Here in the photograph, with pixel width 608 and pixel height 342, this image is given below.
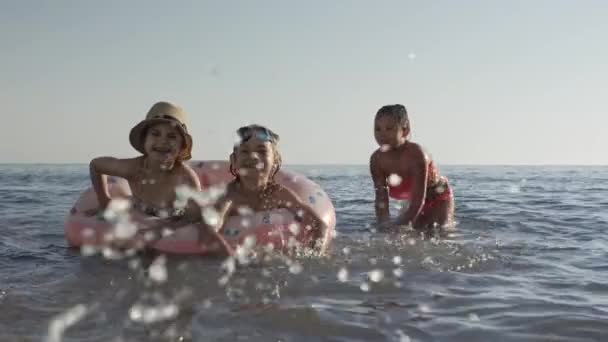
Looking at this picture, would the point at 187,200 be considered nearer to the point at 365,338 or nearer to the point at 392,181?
the point at 392,181

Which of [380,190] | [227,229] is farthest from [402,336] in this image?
[380,190]

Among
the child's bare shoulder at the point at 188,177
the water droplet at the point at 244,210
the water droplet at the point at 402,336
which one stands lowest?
the water droplet at the point at 402,336

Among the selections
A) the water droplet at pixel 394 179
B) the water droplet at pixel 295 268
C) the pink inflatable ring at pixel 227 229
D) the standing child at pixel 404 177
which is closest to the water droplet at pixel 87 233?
the pink inflatable ring at pixel 227 229

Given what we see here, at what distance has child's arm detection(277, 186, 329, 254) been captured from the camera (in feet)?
15.1

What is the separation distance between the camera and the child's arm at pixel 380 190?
230 inches

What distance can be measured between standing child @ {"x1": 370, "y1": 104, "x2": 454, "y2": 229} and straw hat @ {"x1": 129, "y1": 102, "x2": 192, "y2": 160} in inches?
69.3

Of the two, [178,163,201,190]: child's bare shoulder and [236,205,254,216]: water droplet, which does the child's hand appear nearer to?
[178,163,201,190]: child's bare shoulder

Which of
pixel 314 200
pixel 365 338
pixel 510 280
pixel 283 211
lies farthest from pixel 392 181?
pixel 365 338

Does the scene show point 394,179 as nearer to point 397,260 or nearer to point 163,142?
point 397,260

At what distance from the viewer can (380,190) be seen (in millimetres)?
5898

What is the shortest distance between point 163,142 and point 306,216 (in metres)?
1.38

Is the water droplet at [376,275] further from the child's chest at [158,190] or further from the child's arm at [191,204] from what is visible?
the child's chest at [158,190]

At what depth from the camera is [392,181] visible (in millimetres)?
5844

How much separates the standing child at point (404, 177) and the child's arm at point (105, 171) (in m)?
2.28
